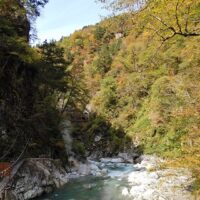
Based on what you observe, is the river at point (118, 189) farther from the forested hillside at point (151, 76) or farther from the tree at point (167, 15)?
the tree at point (167, 15)

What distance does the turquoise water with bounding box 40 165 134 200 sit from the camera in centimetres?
1577

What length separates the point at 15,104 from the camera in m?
17.9

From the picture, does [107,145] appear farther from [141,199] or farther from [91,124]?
[141,199]

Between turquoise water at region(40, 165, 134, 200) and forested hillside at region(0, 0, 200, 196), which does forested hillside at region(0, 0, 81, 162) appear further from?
turquoise water at region(40, 165, 134, 200)

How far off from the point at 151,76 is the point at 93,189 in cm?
2047

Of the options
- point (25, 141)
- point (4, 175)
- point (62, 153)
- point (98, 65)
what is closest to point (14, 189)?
point (4, 175)

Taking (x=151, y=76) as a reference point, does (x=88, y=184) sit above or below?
below

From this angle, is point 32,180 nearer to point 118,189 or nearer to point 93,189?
point 93,189

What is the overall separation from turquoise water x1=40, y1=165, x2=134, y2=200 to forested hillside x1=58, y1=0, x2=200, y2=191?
334cm

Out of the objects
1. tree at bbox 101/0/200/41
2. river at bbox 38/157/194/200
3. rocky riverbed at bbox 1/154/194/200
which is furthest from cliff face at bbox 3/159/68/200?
tree at bbox 101/0/200/41

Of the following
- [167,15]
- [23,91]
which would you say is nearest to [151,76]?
[23,91]

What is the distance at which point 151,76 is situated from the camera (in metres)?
35.9

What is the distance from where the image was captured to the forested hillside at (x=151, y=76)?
17.9 ft

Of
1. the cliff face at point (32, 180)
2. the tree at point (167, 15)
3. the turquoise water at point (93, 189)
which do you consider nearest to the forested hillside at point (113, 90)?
the tree at point (167, 15)
